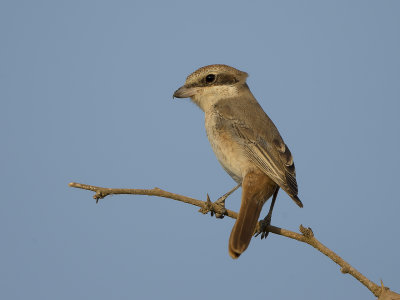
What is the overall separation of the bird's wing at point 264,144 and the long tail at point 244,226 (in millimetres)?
297

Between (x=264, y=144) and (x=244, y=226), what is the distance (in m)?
1.06

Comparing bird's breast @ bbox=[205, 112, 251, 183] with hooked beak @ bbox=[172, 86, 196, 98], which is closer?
bird's breast @ bbox=[205, 112, 251, 183]

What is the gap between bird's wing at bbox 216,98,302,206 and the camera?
476cm

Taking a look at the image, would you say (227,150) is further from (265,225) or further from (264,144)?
(265,225)

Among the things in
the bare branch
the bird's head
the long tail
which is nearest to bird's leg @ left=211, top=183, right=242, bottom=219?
the bare branch

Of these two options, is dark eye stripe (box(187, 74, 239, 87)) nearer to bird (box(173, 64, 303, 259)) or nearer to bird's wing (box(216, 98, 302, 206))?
bird (box(173, 64, 303, 259))

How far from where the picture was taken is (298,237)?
3.91 meters

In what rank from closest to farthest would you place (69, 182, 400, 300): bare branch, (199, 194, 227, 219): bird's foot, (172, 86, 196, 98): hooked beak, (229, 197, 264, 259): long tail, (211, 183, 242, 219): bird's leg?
(69, 182, 400, 300): bare branch, (229, 197, 264, 259): long tail, (199, 194, 227, 219): bird's foot, (211, 183, 242, 219): bird's leg, (172, 86, 196, 98): hooked beak

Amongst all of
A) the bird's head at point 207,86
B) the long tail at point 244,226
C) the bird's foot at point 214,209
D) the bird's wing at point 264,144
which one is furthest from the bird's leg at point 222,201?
the bird's head at point 207,86

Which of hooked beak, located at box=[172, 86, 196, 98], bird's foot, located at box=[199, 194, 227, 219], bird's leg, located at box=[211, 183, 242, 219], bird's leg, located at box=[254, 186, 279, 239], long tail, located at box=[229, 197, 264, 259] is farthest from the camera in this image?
hooked beak, located at box=[172, 86, 196, 98]

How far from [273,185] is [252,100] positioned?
1.39 metres

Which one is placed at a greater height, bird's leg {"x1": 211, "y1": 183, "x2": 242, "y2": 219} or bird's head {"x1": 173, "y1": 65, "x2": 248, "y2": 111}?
bird's head {"x1": 173, "y1": 65, "x2": 248, "y2": 111}

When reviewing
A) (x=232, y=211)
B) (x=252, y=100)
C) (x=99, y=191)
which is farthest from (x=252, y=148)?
(x=99, y=191)

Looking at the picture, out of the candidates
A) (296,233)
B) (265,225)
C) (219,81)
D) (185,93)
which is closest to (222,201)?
(265,225)
